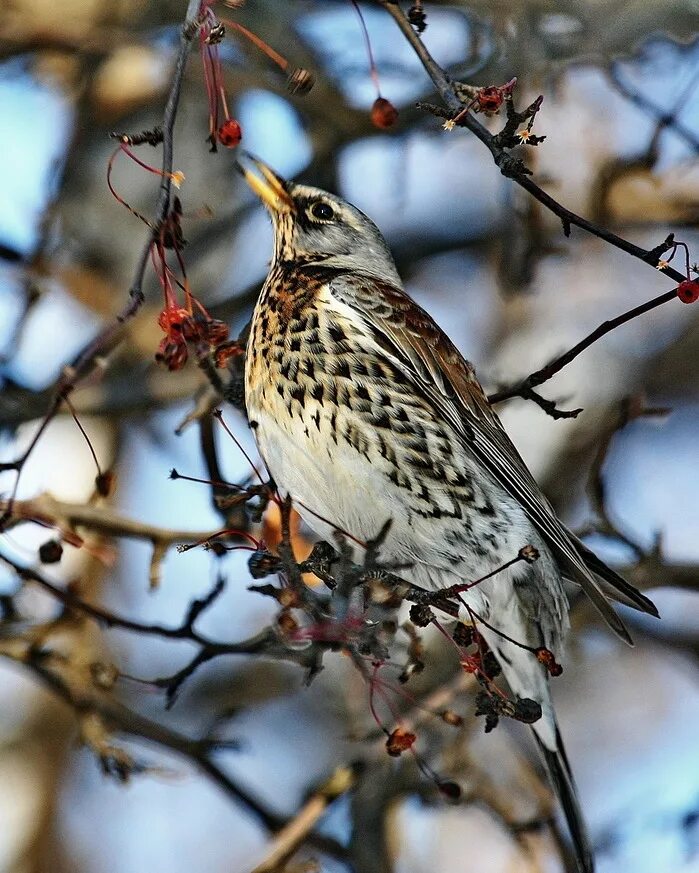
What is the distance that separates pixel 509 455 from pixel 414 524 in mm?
415

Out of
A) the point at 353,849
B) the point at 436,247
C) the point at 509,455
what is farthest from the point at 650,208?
the point at 353,849

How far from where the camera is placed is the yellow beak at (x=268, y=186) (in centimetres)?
358

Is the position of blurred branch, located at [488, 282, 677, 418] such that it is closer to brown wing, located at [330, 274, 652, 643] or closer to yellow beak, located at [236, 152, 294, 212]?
brown wing, located at [330, 274, 652, 643]

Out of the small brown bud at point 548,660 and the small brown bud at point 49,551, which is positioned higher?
the small brown bud at point 49,551

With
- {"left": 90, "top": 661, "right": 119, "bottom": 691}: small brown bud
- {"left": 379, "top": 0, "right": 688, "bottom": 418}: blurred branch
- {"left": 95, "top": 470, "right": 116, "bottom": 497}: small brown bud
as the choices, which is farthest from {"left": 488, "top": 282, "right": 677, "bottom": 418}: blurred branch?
{"left": 90, "top": 661, "right": 119, "bottom": 691}: small brown bud

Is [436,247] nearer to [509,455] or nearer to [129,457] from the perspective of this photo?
[129,457]

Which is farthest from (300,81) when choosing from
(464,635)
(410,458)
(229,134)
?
(464,635)

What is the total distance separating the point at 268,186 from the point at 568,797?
2236mm

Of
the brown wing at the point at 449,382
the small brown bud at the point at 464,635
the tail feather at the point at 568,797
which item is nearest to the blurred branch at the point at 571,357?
the brown wing at the point at 449,382

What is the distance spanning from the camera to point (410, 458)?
3.28m

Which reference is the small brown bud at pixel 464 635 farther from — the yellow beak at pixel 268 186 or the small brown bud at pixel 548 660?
the yellow beak at pixel 268 186

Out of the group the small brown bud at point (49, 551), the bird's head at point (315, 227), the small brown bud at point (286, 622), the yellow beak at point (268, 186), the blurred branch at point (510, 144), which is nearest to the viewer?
the blurred branch at point (510, 144)

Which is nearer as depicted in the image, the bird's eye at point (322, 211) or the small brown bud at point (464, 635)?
the small brown bud at point (464, 635)

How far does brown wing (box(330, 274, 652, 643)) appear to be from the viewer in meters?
3.42
